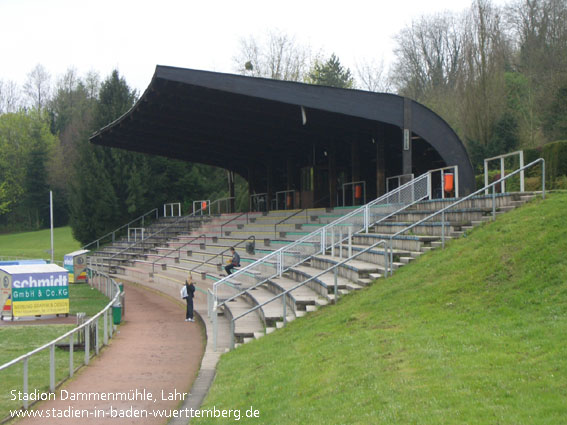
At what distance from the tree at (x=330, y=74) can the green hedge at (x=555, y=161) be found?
39.2m

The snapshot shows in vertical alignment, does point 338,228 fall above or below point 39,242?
above

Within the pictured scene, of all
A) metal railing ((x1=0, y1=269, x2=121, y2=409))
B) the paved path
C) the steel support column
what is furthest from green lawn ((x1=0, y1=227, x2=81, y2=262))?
metal railing ((x1=0, y1=269, x2=121, y2=409))

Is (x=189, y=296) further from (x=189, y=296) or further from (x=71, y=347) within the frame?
(x=71, y=347)

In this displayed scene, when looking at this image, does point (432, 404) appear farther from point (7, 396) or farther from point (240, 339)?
point (240, 339)

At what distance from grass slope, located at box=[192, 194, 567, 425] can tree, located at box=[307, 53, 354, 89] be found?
46110 millimetres

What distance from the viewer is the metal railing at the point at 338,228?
1912 centimetres

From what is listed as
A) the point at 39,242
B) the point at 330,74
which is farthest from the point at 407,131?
Answer: the point at 39,242

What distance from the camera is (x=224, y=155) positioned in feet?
130

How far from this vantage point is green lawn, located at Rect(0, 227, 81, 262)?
201ft

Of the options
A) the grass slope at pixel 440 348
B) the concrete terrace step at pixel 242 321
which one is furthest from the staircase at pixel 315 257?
the grass slope at pixel 440 348

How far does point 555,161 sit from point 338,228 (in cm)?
727

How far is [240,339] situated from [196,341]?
2830 millimetres

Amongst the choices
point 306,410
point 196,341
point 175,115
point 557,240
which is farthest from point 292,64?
point 306,410

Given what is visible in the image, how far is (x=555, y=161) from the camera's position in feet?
63.9
